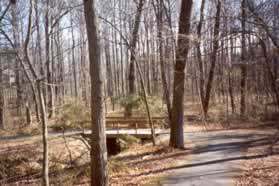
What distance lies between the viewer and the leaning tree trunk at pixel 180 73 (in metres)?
12.4

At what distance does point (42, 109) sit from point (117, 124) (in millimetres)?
11589

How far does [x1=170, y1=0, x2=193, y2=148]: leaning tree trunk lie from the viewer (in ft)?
40.8

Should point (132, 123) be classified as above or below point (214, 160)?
above

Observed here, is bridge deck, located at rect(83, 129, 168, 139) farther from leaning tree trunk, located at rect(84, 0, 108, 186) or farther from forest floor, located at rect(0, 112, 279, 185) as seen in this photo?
leaning tree trunk, located at rect(84, 0, 108, 186)

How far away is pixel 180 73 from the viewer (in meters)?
12.9

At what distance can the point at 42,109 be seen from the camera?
9.75 meters

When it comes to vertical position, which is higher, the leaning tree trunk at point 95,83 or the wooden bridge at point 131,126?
the leaning tree trunk at point 95,83

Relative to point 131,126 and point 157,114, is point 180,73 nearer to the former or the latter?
point 131,126

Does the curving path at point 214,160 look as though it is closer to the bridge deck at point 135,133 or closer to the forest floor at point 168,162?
the forest floor at point 168,162

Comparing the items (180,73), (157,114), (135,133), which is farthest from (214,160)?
(157,114)

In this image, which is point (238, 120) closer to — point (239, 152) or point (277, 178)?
point (239, 152)

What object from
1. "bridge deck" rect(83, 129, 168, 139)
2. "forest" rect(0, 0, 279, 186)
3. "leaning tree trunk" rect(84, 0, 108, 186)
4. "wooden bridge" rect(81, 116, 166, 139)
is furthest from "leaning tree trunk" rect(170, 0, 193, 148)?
"leaning tree trunk" rect(84, 0, 108, 186)

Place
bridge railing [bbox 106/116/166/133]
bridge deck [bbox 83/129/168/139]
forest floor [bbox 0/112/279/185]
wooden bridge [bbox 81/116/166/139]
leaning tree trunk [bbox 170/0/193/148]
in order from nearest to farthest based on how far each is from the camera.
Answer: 1. forest floor [bbox 0/112/279/185]
2. leaning tree trunk [bbox 170/0/193/148]
3. bridge deck [bbox 83/129/168/139]
4. wooden bridge [bbox 81/116/166/139]
5. bridge railing [bbox 106/116/166/133]

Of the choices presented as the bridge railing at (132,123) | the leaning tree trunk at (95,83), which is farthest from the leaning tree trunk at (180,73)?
the bridge railing at (132,123)
